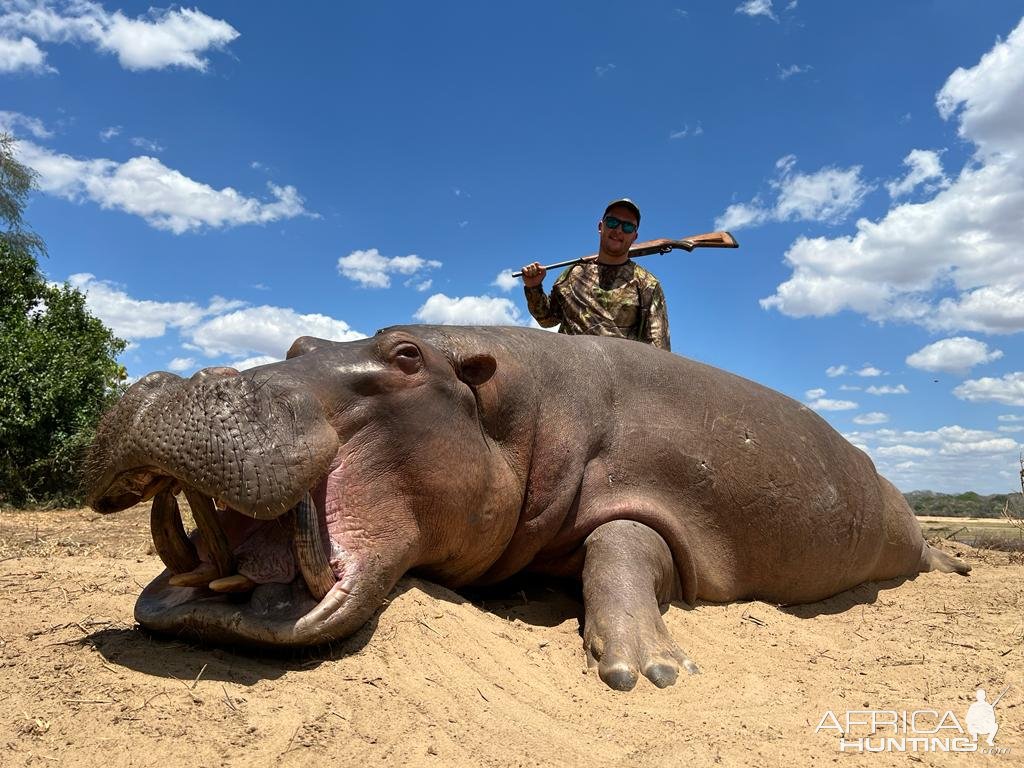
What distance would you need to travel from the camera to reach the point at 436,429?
11.2 feet

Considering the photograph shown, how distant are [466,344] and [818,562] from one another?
106 inches

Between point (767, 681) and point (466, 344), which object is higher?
point (466, 344)

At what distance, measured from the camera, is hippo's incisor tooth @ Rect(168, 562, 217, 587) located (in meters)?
2.96

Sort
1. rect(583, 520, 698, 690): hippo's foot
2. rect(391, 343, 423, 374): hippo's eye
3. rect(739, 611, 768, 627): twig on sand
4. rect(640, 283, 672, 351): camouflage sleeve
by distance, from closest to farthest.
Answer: rect(583, 520, 698, 690): hippo's foot
rect(391, 343, 423, 374): hippo's eye
rect(739, 611, 768, 627): twig on sand
rect(640, 283, 672, 351): camouflage sleeve

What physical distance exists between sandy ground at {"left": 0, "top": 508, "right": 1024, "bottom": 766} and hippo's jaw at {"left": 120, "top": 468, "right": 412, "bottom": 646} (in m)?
0.11

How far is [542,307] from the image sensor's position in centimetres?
692

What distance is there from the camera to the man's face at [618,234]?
6.65m

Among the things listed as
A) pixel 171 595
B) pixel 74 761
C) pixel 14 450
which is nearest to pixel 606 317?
pixel 171 595

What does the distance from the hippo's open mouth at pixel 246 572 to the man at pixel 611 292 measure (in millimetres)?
3845

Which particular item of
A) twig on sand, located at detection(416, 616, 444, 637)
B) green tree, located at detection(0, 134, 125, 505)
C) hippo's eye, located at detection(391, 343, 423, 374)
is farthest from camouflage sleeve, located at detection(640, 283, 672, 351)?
green tree, located at detection(0, 134, 125, 505)

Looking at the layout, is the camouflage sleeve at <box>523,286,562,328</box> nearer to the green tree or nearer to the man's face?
the man's face

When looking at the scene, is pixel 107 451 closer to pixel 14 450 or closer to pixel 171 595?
pixel 171 595

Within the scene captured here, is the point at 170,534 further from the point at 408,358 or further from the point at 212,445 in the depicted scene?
the point at 408,358

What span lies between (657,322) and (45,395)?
408 inches
